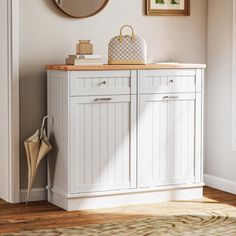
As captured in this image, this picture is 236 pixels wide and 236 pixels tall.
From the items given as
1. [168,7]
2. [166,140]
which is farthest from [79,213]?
[168,7]

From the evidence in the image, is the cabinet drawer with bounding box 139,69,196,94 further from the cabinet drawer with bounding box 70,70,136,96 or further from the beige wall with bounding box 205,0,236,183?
the beige wall with bounding box 205,0,236,183

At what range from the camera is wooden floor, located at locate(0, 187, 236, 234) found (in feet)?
14.4

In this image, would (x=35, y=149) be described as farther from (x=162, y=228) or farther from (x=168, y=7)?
(x=168, y=7)

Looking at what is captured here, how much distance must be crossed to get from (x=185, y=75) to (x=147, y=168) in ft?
2.44

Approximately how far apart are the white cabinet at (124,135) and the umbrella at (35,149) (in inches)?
3.5

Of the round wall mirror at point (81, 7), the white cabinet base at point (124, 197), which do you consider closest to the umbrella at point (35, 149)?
the white cabinet base at point (124, 197)

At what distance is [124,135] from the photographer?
4.84 m

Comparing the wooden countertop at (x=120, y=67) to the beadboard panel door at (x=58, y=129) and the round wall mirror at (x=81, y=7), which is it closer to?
the beadboard panel door at (x=58, y=129)

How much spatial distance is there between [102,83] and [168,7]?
1.08 metres

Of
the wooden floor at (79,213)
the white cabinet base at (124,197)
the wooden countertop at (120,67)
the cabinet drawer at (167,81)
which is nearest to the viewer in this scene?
the wooden floor at (79,213)

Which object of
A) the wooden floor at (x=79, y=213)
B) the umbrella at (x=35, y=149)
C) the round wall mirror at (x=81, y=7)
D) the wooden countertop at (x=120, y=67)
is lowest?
the wooden floor at (x=79, y=213)

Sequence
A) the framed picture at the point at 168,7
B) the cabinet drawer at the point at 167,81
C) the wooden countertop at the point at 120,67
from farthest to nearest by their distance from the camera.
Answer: the framed picture at the point at 168,7, the cabinet drawer at the point at 167,81, the wooden countertop at the point at 120,67

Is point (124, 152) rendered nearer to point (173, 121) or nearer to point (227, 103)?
point (173, 121)

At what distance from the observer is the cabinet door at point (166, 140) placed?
491 centimetres
